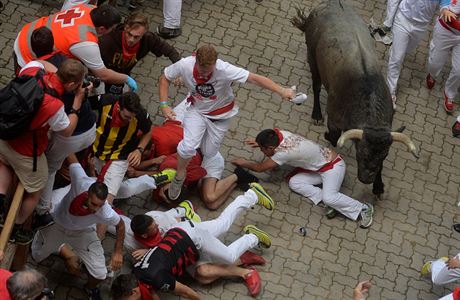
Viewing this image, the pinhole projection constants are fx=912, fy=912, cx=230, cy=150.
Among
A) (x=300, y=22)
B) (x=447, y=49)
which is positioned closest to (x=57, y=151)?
(x=300, y=22)

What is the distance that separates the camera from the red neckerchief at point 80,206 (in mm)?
8859

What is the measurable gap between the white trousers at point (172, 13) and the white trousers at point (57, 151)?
3985 mm

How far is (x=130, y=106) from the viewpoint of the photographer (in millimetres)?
9641

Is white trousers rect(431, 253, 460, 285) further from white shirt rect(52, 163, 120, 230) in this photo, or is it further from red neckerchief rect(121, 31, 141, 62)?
red neckerchief rect(121, 31, 141, 62)

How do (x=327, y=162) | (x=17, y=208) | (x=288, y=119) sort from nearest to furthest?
1. (x=17, y=208)
2. (x=327, y=162)
3. (x=288, y=119)

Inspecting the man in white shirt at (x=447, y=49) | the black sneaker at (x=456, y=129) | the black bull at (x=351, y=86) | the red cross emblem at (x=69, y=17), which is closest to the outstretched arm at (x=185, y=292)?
the black bull at (x=351, y=86)

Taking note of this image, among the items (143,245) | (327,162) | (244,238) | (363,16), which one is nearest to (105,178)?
(143,245)

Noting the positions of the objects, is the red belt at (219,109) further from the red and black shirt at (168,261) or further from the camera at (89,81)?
the red and black shirt at (168,261)

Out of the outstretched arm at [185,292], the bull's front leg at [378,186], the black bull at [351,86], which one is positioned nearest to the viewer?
the outstretched arm at [185,292]

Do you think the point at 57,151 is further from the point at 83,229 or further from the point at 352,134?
the point at 352,134

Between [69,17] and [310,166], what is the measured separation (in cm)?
337

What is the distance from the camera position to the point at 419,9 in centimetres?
1222

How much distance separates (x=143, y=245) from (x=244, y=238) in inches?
45.2

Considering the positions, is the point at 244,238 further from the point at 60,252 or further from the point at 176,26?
the point at 176,26
